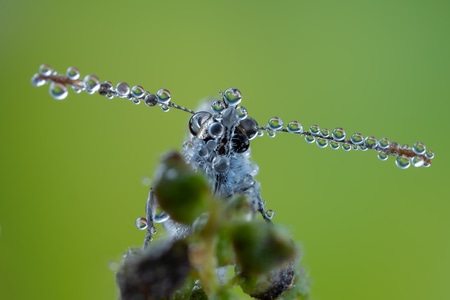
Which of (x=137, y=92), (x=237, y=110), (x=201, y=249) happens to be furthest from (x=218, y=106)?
(x=201, y=249)

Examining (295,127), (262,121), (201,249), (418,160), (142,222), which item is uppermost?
(262,121)

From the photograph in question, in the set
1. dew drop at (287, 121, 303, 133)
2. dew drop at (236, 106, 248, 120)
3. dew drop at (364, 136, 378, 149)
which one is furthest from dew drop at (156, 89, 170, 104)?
dew drop at (364, 136, 378, 149)

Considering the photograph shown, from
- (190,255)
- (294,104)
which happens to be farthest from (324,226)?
(190,255)

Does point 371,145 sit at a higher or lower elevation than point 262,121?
lower

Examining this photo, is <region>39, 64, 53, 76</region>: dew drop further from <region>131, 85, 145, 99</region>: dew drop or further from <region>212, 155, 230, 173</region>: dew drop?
<region>212, 155, 230, 173</region>: dew drop

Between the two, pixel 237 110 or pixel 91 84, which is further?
pixel 237 110

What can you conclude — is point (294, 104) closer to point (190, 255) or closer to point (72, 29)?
point (72, 29)

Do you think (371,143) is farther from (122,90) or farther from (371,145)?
(122,90)
